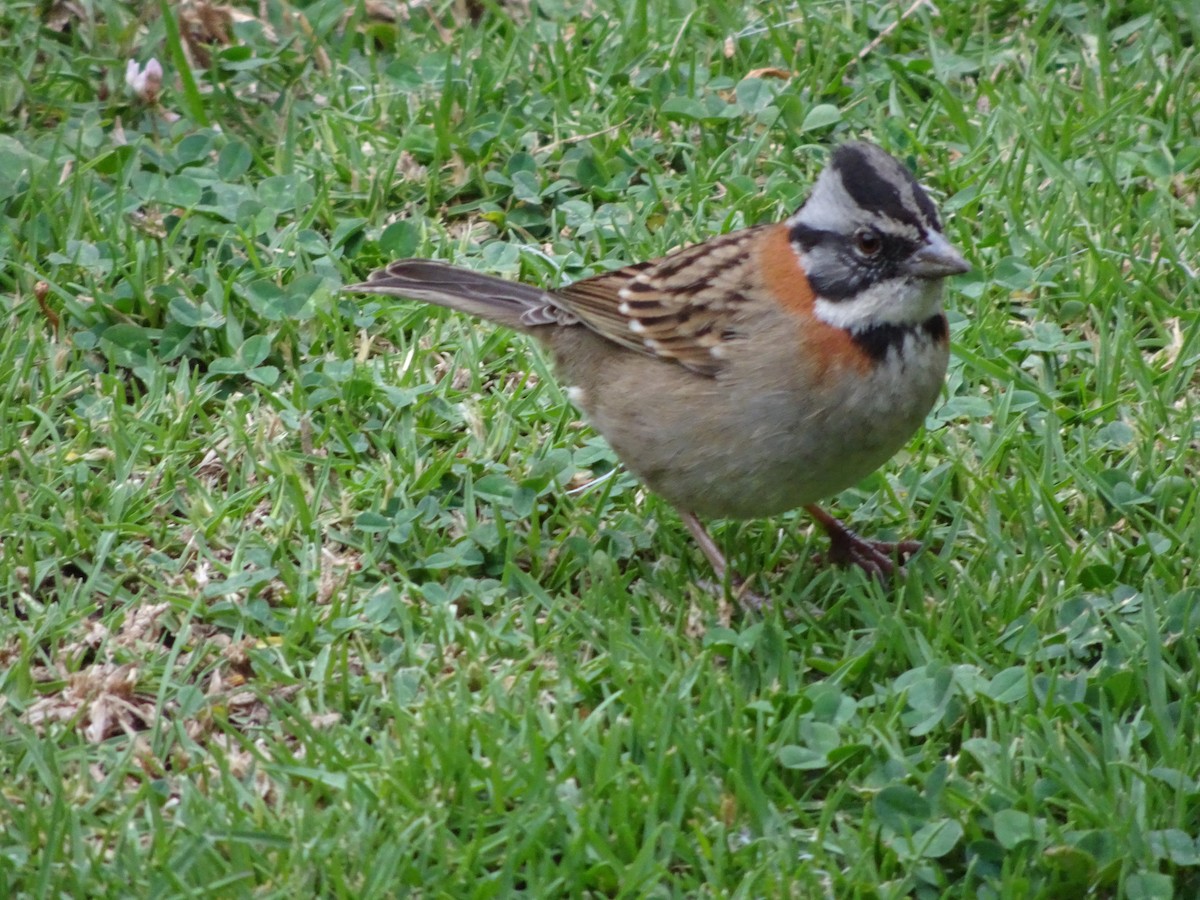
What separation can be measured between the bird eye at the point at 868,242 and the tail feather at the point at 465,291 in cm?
126

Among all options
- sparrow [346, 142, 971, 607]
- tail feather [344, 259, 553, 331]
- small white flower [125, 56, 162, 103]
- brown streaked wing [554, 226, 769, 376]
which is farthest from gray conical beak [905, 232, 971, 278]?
small white flower [125, 56, 162, 103]

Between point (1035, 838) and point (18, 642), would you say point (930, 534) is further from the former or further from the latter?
point (18, 642)

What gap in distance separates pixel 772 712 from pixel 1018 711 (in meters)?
0.65

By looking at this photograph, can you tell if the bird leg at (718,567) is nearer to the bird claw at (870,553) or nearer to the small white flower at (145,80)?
the bird claw at (870,553)

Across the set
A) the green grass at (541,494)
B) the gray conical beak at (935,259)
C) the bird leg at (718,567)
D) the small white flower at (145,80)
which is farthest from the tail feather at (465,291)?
the small white flower at (145,80)

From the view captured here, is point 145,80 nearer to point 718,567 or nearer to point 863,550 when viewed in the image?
point 718,567

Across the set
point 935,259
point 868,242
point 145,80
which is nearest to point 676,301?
point 868,242

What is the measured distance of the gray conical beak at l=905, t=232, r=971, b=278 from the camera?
4.39 metres

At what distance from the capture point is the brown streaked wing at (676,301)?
16.0 ft

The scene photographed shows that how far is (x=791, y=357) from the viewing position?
461 centimetres

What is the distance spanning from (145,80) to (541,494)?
2.78 m

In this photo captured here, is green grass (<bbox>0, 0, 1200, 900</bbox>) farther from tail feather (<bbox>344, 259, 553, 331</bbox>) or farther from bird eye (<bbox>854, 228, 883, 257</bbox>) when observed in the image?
bird eye (<bbox>854, 228, 883, 257</bbox>)

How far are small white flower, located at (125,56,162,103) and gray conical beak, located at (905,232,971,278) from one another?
12.0ft

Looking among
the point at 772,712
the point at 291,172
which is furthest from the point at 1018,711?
the point at 291,172
